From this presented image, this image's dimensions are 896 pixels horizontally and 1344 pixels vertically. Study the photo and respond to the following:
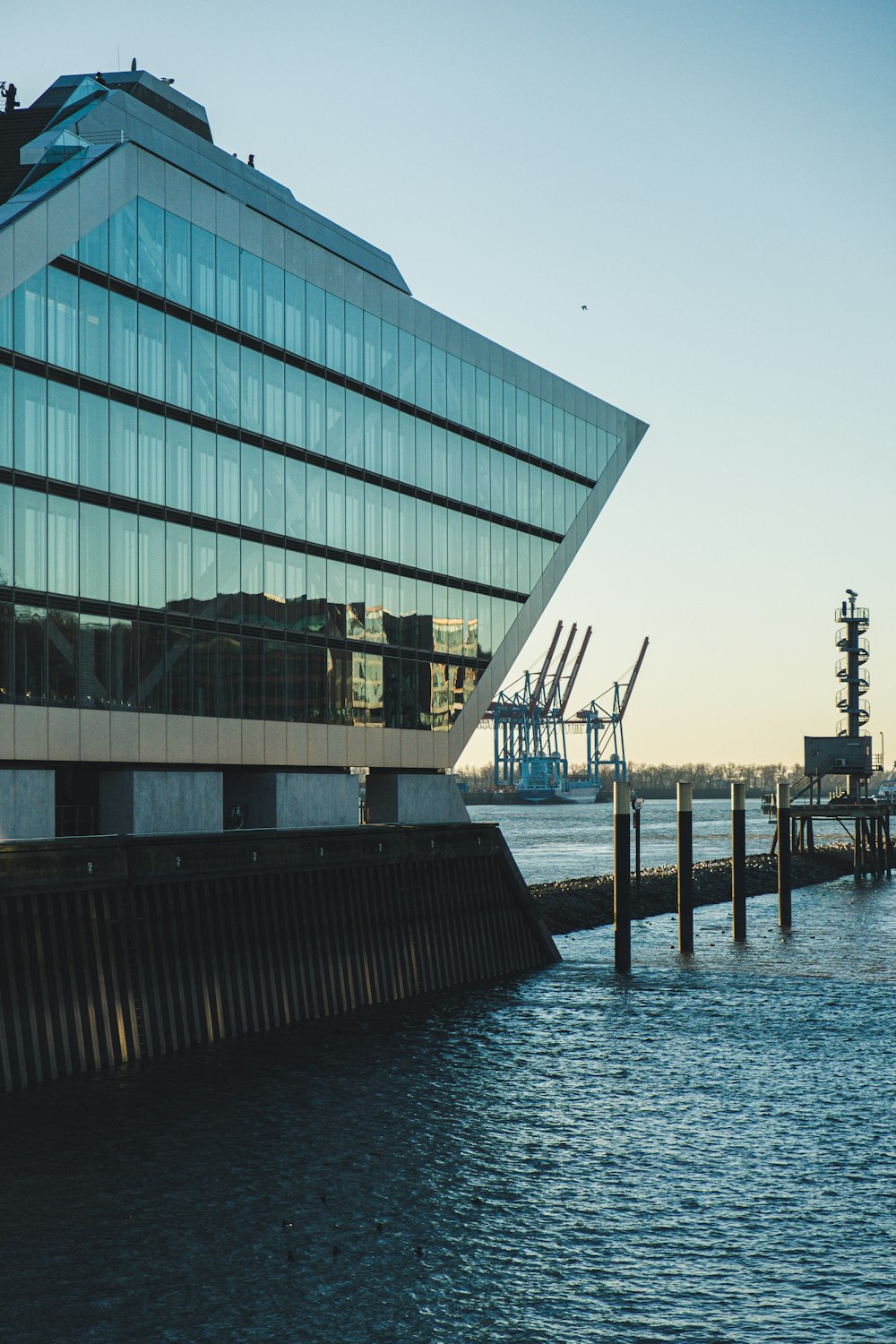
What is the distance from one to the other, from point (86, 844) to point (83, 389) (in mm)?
14707

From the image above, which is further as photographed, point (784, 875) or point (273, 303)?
point (784, 875)

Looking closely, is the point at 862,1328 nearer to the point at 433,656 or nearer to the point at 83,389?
the point at 83,389

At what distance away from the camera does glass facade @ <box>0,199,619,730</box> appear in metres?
33.6

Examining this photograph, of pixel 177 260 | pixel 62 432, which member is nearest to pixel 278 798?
pixel 62 432

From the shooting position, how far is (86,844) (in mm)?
23328

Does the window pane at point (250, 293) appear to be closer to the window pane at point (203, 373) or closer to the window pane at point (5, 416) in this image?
the window pane at point (203, 373)

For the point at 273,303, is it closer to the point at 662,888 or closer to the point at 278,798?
the point at 278,798

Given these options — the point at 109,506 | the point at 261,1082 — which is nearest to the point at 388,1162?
the point at 261,1082

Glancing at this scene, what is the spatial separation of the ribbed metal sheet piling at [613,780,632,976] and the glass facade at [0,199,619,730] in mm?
9738

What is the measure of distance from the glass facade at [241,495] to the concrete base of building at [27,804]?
1.85 metres

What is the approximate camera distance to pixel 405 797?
47531mm

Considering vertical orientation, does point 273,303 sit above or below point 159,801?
above

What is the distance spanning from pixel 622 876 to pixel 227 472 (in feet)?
48.1

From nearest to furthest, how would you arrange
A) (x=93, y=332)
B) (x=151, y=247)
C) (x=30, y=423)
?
(x=30, y=423) < (x=93, y=332) < (x=151, y=247)
